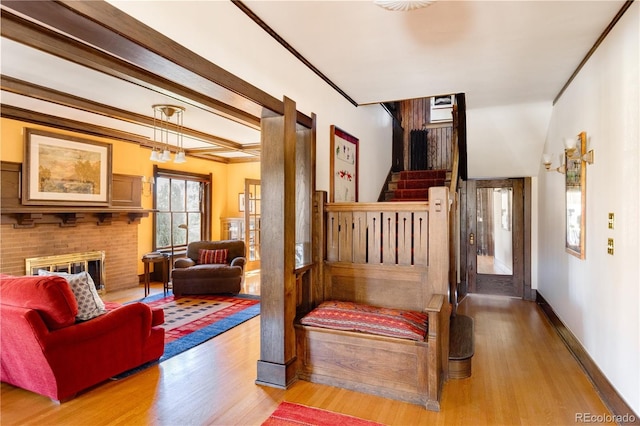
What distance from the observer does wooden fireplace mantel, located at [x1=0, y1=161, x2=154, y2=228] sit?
4.79m

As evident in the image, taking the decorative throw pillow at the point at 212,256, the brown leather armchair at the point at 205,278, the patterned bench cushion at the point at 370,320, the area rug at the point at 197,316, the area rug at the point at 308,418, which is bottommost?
the area rug at the point at 308,418

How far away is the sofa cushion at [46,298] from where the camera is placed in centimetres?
262

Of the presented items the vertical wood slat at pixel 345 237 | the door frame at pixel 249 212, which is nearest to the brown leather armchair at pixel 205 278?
the door frame at pixel 249 212

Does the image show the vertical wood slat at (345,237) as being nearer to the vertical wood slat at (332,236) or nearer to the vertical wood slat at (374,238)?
the vertical wood slat at (332,236)

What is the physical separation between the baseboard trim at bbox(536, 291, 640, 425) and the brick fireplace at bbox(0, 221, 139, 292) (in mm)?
6530

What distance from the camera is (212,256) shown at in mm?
6527

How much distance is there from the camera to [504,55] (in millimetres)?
3162

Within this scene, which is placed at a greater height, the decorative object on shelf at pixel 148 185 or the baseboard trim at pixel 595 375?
the decorative object on shelf at pixel 148 185

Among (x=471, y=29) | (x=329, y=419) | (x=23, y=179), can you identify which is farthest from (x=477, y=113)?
(x=23, y=179)

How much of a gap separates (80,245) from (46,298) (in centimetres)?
→ 367

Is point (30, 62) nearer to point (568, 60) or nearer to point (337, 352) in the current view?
point (337, 352)

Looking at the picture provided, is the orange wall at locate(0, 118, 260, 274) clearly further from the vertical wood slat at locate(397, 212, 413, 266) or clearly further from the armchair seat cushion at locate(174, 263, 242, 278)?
the vertical wood slat at locate(397, 212, 413, 266)

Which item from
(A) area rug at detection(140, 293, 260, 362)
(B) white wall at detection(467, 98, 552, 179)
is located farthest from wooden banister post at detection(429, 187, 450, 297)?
(A) area rug at detection(140, 293, 260, 362)

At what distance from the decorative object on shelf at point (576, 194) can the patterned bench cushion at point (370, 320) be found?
162cm
